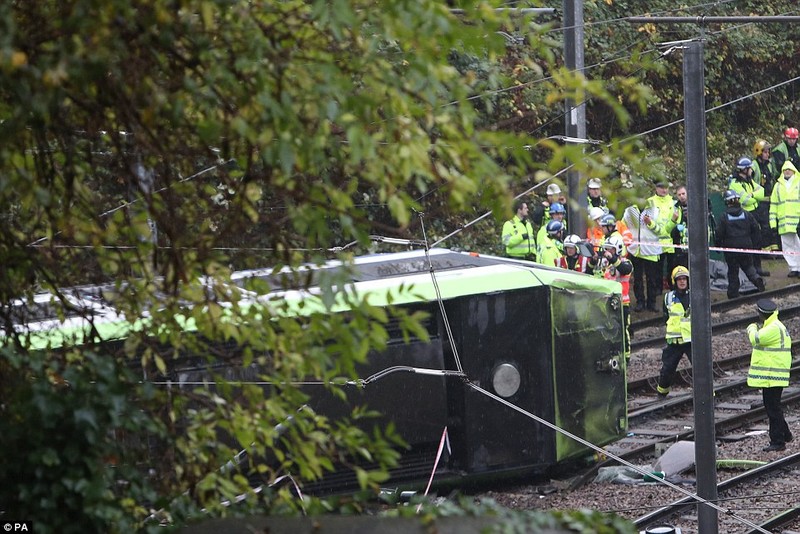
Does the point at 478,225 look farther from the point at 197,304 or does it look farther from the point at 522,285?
the point at 197,304

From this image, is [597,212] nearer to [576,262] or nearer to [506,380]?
[576,262]

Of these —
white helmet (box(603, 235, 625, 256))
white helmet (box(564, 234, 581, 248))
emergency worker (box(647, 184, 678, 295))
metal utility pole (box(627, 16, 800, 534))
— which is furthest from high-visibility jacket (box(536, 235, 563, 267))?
metal utility pole (box(627, 16, 800, 534))

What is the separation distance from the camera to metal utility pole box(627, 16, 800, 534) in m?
10.7

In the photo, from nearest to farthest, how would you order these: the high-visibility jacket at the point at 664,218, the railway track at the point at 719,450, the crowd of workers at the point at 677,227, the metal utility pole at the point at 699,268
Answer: the metal utility pole at the point at 699,268 < the railway track at the point at 719,450 < the crowd of workers at the point at 677,227 < the high-visibility jacket at the point at 664,218

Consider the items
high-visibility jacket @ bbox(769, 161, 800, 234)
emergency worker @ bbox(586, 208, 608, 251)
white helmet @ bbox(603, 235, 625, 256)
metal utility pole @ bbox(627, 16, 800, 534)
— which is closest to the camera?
metal utility pole @ bbox(627, 16, 800, 534)

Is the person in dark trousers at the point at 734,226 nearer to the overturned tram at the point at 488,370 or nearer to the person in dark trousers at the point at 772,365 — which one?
the person in dark trousers at the point at 772,365

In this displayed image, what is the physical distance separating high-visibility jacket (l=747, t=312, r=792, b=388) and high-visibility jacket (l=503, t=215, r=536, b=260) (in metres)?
6.37

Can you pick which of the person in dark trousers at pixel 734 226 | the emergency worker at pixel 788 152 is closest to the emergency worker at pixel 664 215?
the person in dark trousers at pixel 734 226

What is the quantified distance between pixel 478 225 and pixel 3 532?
20.1 meters

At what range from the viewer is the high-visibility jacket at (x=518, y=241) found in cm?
2066

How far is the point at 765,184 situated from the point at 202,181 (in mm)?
20822

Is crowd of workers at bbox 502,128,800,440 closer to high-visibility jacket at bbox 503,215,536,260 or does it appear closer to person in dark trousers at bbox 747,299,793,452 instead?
high-visibility jacket at bbox 503,215,536,260

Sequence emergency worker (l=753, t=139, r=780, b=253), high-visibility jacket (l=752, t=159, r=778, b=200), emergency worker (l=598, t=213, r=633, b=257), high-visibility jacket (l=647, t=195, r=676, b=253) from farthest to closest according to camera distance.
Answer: high-visibility jacket (l=752, t=159, r=778, b=200) < emergency worker (l=753, t=139, r=780, b=253) < high-visibility jacket (l=647, t=195, r=676, b=253) < emergency worker (l=598, t=213, r=633, b=257)

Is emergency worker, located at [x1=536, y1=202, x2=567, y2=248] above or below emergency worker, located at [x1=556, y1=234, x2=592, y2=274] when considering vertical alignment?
above
